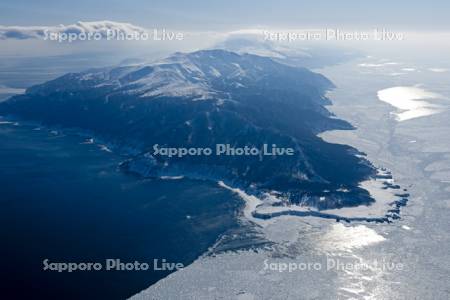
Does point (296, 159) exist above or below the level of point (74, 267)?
above

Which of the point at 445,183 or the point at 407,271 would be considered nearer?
the point at 407,271

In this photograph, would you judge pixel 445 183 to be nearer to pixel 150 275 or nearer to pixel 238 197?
pixel 238 197

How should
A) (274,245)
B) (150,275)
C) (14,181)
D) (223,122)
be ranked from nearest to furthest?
(150,275) < (274,245) < (14,181) < (223,122)

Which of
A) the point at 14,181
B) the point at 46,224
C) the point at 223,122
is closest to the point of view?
the point at 46,224

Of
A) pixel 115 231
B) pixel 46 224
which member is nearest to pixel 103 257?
pixel 115 231

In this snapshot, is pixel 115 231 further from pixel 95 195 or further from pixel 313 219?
pixel 313 219

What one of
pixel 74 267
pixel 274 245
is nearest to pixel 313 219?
pixel 274 245
